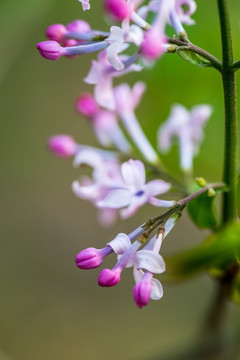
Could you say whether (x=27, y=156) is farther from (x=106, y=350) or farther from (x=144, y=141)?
(x=144, y=141)

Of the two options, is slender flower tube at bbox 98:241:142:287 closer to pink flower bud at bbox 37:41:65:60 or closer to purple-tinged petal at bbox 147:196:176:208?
purple-tinged petal at bbox 147:196:176:208

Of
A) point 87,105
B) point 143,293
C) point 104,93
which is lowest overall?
point 143,293

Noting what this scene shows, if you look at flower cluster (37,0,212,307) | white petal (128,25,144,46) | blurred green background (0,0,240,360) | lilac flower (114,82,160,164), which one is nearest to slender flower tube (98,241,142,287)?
flower cluster (37,0,212,307)

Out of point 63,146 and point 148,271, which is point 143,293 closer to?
point 148,271

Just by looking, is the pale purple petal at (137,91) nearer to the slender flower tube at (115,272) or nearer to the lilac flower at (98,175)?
the lilac flower at (98,175)

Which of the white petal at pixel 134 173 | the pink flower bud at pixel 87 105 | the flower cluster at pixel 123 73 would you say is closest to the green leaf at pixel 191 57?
the flower cluster at pixel 123 73

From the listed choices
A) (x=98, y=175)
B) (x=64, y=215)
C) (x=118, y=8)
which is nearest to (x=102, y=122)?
(x=98, y=175)

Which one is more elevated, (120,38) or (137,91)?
(137,91)
